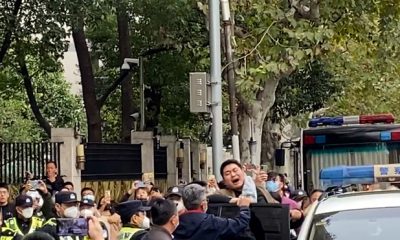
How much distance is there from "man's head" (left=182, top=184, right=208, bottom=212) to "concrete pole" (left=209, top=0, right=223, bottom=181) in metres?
6.62

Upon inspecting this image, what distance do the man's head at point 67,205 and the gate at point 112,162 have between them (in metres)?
10.6

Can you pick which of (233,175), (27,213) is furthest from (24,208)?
(233,175)

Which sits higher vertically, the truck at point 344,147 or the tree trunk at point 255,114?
the tree trunk at point 255,114

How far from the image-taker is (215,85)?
15.3 meters

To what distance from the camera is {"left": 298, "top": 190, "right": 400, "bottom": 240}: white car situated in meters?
7.10

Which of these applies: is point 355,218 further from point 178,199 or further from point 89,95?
point 89,95

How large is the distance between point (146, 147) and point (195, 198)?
1538 centimetres

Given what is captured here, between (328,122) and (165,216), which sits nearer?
(165,216)

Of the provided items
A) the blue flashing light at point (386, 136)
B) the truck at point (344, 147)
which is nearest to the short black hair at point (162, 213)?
the truck at point (344, 147)

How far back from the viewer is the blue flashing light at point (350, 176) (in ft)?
35.7

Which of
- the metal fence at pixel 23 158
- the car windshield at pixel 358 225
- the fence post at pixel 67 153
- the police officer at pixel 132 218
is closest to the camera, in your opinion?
the car windshield at pixel 358 225

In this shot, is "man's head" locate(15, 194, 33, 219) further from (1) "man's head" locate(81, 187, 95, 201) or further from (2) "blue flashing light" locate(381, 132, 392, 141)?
(2) "blue flashing light" locate(381, 132, 392, 141)

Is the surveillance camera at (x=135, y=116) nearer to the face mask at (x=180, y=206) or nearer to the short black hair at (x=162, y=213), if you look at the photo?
the face mask at (x=180, y=206)

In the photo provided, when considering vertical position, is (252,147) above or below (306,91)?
below
